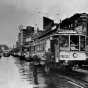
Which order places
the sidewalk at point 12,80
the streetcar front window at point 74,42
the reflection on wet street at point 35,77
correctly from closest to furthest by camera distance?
the sidewalk at point 12,80
the reflection on wet street at point 35,77
the streetcar front window at point 74,42

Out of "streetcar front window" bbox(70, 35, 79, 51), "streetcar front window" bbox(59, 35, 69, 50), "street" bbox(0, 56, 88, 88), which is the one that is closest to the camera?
"street" bbox(0, 56, 88, 88)

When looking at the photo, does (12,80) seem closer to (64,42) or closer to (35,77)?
(35,77)

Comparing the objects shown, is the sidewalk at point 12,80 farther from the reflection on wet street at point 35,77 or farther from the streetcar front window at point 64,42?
the streetcar front window at point 64,42

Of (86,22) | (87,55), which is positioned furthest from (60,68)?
(86,22)

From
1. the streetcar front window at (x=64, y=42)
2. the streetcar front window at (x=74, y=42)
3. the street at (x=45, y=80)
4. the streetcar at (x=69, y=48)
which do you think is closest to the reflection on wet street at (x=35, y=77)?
the street at (x=45, y=80)

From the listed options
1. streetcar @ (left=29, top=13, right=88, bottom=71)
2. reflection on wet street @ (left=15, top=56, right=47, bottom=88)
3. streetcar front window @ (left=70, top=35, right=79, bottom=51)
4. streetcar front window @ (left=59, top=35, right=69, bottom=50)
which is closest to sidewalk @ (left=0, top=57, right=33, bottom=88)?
reflection on wet street @ (left=15, top=56, right=47, bottom=88)

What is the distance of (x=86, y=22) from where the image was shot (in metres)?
38.8

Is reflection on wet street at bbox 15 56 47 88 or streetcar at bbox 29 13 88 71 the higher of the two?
streetcar at bbox 29 13 88 71

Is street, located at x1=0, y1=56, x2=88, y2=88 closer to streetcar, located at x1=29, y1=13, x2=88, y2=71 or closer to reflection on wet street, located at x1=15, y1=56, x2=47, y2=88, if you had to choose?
reflection on wet street, located at x1=15, y1=56, x2=47, y2=88

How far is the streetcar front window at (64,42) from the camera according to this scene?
57.6ft

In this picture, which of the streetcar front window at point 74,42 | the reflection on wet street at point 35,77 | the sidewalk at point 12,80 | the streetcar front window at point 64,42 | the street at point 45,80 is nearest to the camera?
the street at point 45,80

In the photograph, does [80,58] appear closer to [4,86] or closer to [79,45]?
[79,45]

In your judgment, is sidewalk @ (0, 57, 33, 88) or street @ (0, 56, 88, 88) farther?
sidewalk @ (0, 57, 33, 88)

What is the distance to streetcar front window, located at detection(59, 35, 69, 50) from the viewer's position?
17.6m
